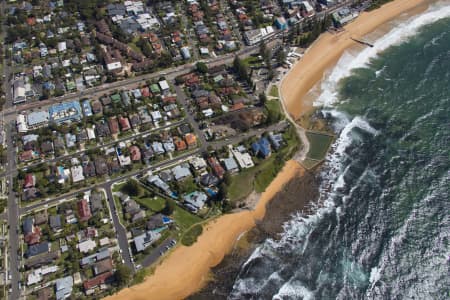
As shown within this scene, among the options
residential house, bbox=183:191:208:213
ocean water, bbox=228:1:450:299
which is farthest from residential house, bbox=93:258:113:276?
ocean water, bbox=228:1:450:299

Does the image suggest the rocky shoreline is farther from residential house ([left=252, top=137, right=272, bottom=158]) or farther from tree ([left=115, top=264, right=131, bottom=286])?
tree ([left=115, top=264, right=131, bottom=286])

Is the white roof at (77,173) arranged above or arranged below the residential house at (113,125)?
below

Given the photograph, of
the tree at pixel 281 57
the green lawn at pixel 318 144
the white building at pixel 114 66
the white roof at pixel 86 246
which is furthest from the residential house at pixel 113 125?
the tree at pixel 281 57

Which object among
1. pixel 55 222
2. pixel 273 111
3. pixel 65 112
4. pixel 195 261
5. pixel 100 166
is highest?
pixel 65 112

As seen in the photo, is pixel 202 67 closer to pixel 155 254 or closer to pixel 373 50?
pixel 373 50

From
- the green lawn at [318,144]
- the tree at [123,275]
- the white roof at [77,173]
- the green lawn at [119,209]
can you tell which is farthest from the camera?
the green lawn at [318,144]

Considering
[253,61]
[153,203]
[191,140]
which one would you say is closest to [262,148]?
[191,140]

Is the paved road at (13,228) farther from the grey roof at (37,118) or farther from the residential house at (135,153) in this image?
the residential house at (135,153)

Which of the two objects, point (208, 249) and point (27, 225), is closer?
point (208, 249)
